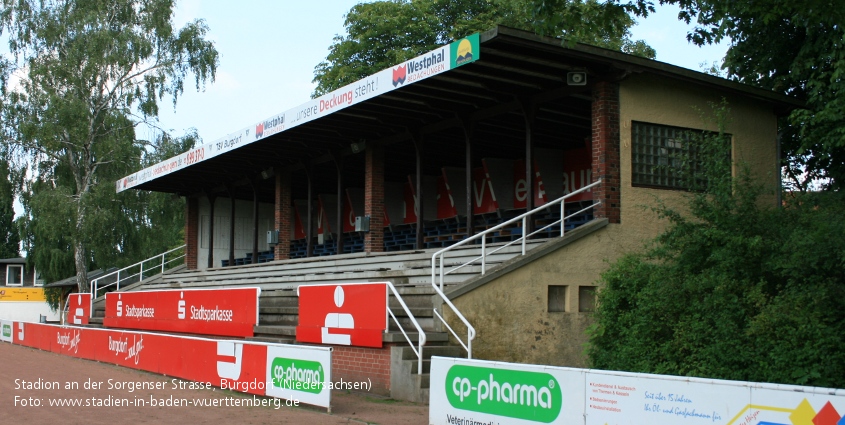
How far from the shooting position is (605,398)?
8.41 m

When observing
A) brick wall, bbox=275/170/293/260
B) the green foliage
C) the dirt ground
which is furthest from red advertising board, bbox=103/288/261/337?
the green foliage

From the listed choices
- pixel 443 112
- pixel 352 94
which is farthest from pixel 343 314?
pixel 443 112

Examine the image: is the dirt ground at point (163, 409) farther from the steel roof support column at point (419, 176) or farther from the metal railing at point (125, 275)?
the metal railing at point (125, 275)

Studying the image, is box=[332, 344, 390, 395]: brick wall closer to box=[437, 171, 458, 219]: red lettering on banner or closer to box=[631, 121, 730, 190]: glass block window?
box=[631, 121, 730, 190]: glass block window

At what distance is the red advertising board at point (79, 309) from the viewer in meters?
28.7

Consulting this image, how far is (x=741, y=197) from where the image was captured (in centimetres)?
1270

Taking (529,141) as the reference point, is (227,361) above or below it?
below

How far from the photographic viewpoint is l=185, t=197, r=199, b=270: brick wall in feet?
106

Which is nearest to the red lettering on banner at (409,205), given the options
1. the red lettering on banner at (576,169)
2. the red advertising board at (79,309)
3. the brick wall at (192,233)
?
the red lettering on banner at (576,169)

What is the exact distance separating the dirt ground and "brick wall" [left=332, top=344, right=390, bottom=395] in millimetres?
329

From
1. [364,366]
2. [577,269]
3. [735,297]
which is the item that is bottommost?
[364,366]

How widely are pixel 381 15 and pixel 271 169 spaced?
1524cm

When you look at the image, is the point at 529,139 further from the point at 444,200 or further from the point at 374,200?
the point at 444,200

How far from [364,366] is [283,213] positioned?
12968mm
